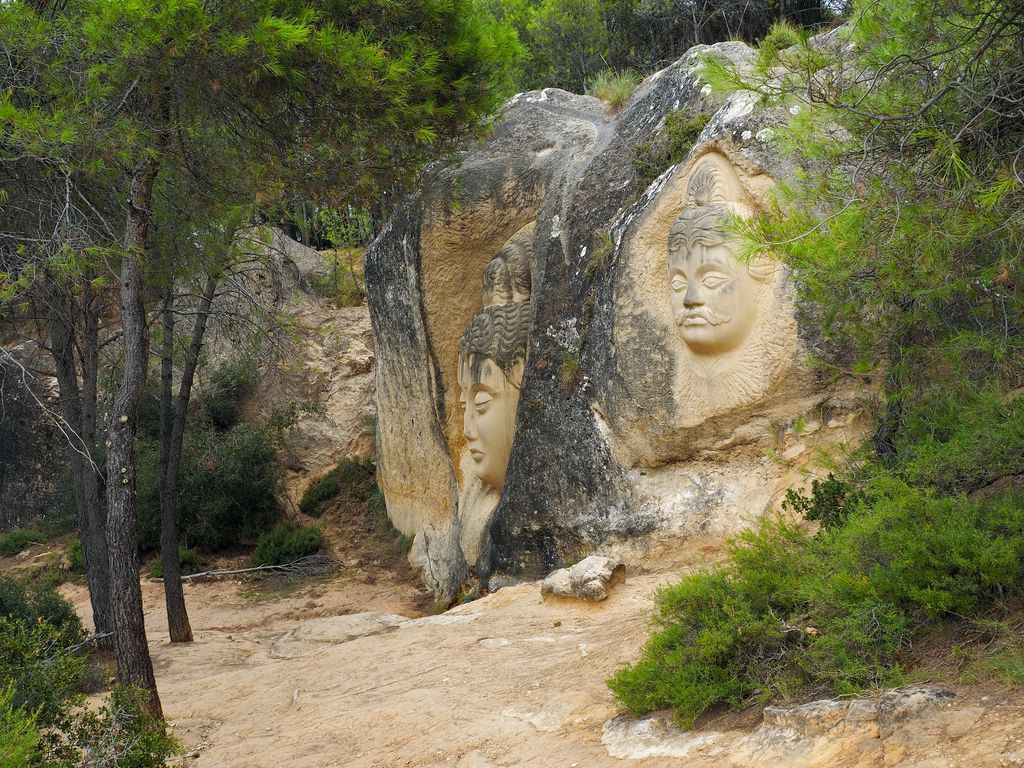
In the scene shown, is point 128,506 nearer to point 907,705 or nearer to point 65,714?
point 65,714

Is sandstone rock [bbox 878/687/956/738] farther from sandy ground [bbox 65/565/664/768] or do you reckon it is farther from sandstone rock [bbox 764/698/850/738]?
sandy ground [bbox 65/565/664/768]

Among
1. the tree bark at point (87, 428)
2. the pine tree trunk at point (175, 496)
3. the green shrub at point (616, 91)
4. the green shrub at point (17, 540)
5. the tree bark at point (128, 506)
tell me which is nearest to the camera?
the tree bark at point (128, 506)

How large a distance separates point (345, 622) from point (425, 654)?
2465 millimetres

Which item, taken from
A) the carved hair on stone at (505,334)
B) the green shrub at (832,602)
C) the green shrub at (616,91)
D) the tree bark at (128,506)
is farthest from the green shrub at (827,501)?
the green shrub at (616,91)

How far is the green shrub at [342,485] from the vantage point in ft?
56.2

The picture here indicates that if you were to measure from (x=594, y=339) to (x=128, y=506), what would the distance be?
4370mm

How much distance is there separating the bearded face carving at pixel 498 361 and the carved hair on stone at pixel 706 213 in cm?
260

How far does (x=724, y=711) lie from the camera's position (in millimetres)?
5098

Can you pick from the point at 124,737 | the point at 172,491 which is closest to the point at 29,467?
the point at 172,491

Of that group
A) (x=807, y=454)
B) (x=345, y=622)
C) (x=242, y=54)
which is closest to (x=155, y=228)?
(x=242, y=54)

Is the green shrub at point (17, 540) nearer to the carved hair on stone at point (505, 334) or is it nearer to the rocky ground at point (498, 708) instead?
the rocky ground at point (498, 708)

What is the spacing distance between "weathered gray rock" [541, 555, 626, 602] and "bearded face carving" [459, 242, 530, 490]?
2.80 meters

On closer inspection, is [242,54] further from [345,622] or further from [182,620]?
[182,620]

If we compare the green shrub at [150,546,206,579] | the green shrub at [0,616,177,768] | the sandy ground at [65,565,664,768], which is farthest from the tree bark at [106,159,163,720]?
the green shrub at [150,546,206,579]
